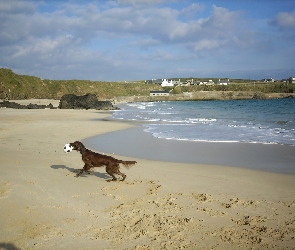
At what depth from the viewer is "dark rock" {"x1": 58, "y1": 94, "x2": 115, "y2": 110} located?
146 ft

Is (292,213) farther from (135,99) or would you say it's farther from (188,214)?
(135,99)

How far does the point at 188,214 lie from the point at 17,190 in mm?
3671

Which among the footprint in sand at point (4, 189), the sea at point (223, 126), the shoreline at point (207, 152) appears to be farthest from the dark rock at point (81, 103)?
the footprint in sand at point (4, 189)

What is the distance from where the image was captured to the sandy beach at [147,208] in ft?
13.6

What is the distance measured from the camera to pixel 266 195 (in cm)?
612

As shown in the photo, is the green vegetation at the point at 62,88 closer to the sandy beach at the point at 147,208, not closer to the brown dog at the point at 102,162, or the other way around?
the brown dog at the point at 102,162

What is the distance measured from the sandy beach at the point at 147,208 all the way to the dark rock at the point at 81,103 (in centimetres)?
3673

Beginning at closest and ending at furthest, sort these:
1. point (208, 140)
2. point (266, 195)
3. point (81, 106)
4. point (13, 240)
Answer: point (13, 240), point (266, 195), point (208, 140), point (81, 106)

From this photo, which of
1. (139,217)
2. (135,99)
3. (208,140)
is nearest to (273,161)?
(208,140)

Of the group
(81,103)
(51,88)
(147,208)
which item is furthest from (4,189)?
(51,88)

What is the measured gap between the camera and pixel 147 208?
5371 millimetres

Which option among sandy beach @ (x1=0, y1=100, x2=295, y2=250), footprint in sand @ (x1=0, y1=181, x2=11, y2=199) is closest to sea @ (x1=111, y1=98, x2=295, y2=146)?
sandy beach @ (x1=0, y1=100, x2=295, y2=250)

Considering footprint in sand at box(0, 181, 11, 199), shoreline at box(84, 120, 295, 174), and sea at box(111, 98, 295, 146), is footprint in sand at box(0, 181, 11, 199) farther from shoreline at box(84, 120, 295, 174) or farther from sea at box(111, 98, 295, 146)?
sea at box(111, 98, 295, 146)

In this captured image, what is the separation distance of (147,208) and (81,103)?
42102 mm
